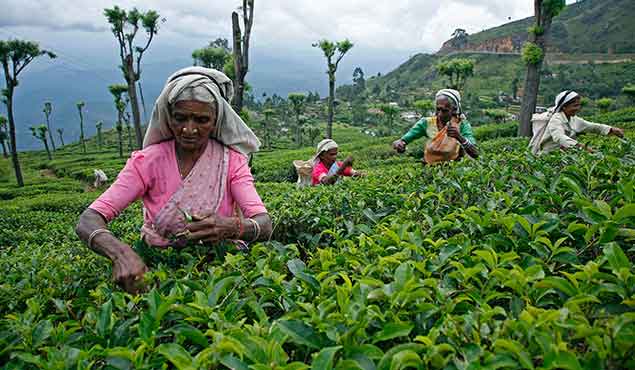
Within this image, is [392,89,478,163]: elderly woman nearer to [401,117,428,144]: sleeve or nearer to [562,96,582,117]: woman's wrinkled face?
[401,117,428,144]: sleeve

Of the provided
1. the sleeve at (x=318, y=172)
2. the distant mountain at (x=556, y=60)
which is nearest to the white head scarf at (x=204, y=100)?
the sleeve at (x=318, y=172)

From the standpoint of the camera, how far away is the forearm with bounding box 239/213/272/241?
2.04m

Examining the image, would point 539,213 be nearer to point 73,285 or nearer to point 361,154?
point 73,285

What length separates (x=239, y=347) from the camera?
39.6 inches

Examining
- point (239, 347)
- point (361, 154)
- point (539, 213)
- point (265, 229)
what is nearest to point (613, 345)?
point (239, 347)

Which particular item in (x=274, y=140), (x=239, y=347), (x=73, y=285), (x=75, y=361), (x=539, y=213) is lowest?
(x=274, y=140)

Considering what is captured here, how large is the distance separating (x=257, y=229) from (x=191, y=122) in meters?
0.64

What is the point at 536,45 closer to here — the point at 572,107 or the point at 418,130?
the point at 572,107

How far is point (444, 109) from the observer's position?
15.3 ft

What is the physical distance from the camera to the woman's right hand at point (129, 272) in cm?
172

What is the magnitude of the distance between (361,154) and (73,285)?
57.6ft

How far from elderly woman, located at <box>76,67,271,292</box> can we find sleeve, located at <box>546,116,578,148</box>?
3.81 metres

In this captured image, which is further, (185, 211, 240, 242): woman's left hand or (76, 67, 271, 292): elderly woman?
(76, 67, 271, 292): elderly woman

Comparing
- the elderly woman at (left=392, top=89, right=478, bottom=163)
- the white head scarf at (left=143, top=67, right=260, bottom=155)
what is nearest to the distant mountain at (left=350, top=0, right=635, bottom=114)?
the elderly woman at (left=392, top=89, right=478, bottom=163)
